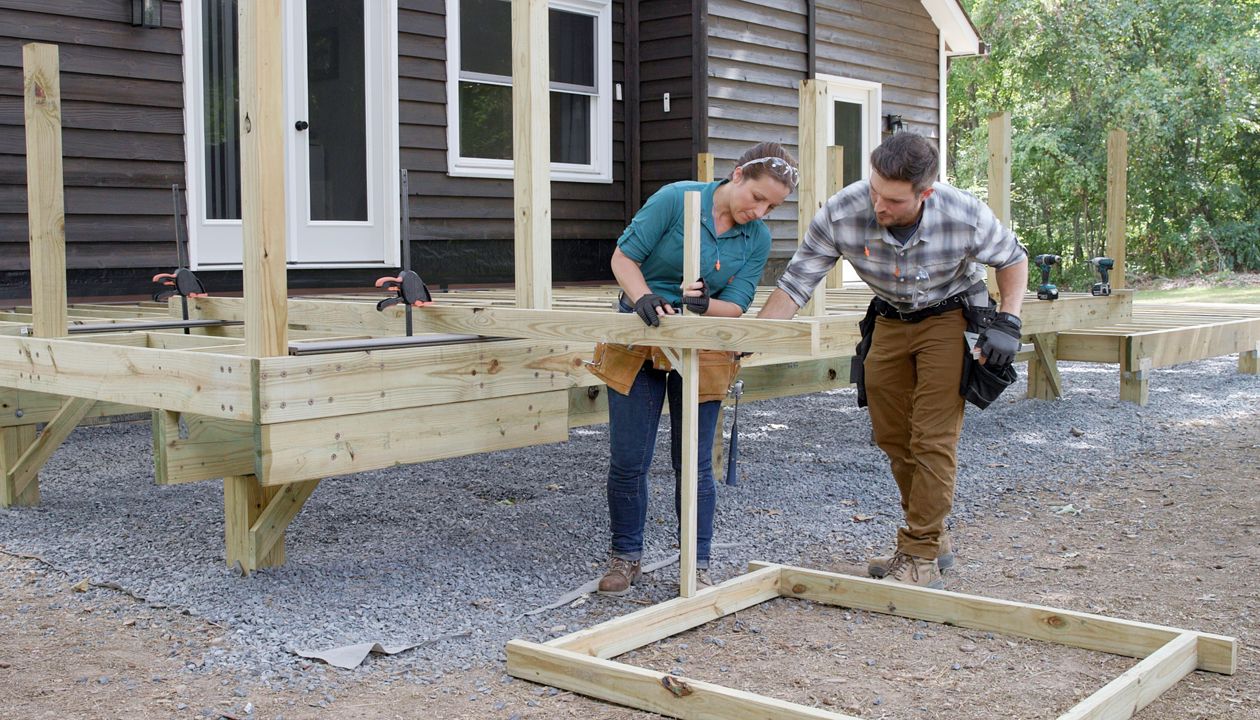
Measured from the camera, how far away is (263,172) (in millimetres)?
3541

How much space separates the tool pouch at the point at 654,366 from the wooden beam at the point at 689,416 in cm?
15

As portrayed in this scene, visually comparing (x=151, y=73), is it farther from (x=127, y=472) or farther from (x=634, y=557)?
(x=634, y=557)

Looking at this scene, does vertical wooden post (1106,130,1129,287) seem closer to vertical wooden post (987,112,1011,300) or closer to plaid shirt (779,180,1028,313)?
vertical wooden post (987,112,1011,300)

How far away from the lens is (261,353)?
3656mm

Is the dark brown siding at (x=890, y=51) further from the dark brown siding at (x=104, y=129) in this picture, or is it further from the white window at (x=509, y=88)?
the dark brown siding at (x=104, y=129)

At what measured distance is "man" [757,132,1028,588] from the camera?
13.0 feet

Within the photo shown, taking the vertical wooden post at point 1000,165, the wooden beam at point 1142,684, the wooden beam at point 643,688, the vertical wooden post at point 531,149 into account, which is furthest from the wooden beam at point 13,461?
the vertical wooden post at point 1000,165

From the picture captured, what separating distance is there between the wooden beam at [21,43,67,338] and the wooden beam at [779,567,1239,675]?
327cm

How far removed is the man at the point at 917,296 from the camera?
13.0 ft

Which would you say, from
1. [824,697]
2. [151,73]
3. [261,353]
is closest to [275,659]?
[261,353]

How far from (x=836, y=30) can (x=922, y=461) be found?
9.80 meters

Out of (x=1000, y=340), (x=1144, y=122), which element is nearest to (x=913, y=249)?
(x=1000, y=340)

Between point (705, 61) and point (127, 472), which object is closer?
point (127, 472)

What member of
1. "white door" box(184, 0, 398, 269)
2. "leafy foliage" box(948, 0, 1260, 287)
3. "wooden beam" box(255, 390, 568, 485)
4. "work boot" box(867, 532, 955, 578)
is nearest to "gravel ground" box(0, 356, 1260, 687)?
"work boot" box(867, 532, 955, 578)
